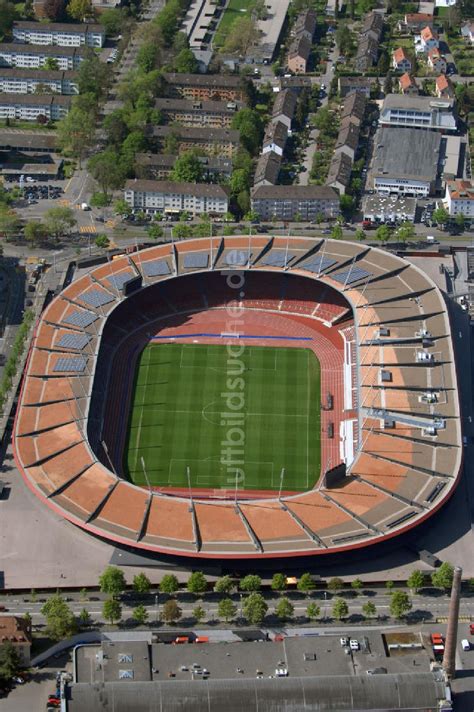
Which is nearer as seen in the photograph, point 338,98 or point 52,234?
point 52,234

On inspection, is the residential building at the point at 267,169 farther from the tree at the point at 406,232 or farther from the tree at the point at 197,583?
the tree at the point at 197,583

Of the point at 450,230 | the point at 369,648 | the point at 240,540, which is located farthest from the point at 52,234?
the point at 369,648

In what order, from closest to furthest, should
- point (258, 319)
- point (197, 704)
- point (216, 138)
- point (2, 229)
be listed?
point (197, 704)
point (258, 319)
point (2, 229)
point (216, 138)

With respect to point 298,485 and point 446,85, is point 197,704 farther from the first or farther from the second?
point 446,85

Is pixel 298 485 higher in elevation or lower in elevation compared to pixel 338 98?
lower

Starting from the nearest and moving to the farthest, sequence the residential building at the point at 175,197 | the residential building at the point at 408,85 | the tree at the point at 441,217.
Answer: the tree at the point at 441,217 → the residential building at the point at 175,197 → the residential building at the point at 408,85

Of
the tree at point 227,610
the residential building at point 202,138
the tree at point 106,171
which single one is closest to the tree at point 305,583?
the tree at point 227,610

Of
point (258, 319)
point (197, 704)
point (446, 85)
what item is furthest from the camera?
point (446, 85)

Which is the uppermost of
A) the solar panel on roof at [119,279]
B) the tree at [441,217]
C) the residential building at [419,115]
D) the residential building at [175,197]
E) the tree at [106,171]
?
the residential building at [419,115]
